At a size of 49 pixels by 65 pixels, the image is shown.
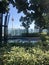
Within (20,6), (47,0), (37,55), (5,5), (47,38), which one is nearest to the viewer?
(37,55)

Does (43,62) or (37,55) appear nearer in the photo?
(43,62)

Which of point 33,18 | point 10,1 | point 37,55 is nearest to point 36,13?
point 33,18

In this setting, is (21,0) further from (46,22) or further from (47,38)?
(47,38)

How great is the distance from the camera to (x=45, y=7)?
39.4 ft

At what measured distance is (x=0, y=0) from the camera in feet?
43.6

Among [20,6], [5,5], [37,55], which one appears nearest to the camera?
[37,55]

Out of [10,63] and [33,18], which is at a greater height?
[33,18]

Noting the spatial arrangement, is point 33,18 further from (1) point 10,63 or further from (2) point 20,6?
(1) point 10,63

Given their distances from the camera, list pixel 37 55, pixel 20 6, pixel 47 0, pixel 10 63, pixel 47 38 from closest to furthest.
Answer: pixel 10 63 → pixel 37 55 → pixel 47 38 → pixel 47 0 → pixel 20 6

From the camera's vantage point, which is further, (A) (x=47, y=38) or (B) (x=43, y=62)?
(A) (x=47, y=38)

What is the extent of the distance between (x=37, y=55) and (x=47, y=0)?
571 cm

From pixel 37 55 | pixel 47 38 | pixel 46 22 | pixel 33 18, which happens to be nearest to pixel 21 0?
pixel 33 18

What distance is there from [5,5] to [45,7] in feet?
9.68

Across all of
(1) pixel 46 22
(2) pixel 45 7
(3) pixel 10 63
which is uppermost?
(2) pixel 45 7
